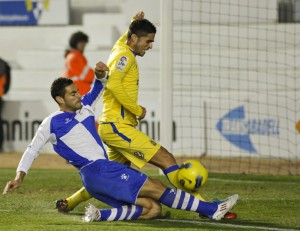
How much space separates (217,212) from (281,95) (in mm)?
7798

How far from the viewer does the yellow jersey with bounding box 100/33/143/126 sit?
984cm

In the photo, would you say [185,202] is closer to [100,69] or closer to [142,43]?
[100,69]

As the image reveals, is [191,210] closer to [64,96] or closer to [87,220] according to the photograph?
[87,220]

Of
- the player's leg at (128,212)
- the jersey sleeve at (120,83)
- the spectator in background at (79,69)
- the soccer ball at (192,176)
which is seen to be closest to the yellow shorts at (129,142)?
the jersey sleeve at (120,83)

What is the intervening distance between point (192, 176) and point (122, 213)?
737 millimetres

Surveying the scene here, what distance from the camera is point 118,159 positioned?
33.5 feet

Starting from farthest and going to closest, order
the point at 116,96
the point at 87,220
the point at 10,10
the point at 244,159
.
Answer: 1. the point at 10,10
2. the point at 244,159
3. the point at 116,96
4. the point at 87,220

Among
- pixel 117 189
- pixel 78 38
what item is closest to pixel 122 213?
pixel 117 189

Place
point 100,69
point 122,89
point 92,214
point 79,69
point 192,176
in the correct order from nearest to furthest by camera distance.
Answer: point 92,214 < point 192,176 < point 100,69 < point 122,89 < point 79,69

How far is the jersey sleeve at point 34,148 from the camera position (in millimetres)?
8992

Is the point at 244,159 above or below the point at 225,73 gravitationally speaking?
below

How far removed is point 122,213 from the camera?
912cm

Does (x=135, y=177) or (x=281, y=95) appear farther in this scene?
(x=281, y=95)

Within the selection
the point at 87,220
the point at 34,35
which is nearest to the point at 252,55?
the point at 34,35
